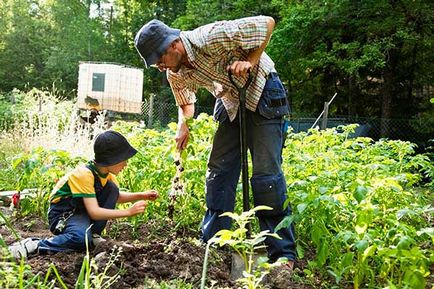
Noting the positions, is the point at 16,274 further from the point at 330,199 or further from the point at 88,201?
the point at 330,199

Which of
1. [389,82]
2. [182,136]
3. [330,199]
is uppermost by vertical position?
[389,82]

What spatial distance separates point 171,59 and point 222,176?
0.82m

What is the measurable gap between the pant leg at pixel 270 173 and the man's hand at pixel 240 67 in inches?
10.6

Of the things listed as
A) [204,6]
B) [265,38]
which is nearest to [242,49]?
[265,38]

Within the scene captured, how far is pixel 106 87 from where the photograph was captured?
43.2ft

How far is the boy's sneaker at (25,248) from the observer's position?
2547 millimetres

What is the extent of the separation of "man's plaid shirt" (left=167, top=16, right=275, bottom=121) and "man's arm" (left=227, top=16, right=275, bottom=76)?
2cm

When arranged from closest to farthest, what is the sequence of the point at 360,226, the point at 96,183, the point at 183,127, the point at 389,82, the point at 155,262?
the point at 360,226, the point at 155,262, the point at 96,183, the point at 183,127, the point at 389,82

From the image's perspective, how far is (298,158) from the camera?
3.52 meters

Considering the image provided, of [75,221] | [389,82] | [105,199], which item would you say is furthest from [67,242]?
[389,82]

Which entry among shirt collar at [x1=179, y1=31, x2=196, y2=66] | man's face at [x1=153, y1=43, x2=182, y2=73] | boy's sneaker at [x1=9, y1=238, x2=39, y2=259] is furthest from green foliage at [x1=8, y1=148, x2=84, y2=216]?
shirt collar at [x1=179, y1=31, x2=196, y2=66]

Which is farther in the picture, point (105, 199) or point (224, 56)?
point (105, 199)

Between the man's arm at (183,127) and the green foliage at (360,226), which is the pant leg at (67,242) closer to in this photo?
the man's arm at (183,127)

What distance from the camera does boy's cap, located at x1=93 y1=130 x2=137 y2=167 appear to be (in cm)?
281
